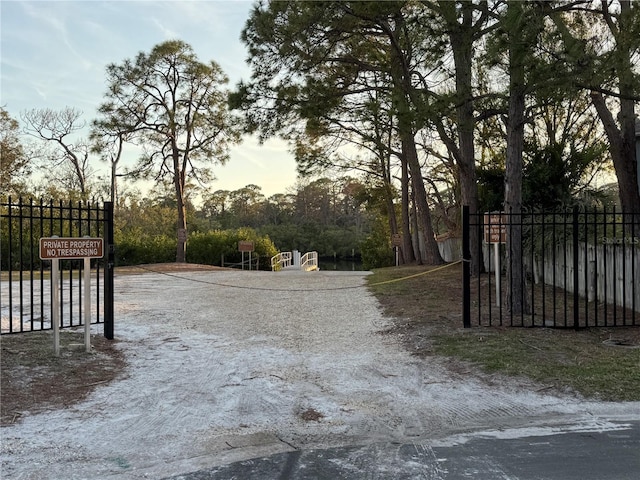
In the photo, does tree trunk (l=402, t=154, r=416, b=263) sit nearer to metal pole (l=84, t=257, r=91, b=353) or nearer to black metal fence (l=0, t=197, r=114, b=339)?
black metal fence (l=0, t=197, r=114, b=339)

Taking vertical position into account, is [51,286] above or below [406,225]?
below

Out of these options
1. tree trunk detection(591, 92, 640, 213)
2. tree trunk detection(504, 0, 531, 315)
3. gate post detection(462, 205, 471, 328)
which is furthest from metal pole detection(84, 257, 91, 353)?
tree trunk detection(591, 92, 640, 213)

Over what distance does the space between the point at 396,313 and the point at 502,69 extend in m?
4.55

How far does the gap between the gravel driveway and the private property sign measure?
1412 millimetres

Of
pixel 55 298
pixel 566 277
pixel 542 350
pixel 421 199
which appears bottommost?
pixel 542 350

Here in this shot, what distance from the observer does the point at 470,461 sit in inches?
155

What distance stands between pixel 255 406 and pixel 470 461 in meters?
2.09

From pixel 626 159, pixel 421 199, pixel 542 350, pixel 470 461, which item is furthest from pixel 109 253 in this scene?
pixel 421 199

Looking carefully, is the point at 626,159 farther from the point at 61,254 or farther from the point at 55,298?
the point at 55,298

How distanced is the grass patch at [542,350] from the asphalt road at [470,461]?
134 cm

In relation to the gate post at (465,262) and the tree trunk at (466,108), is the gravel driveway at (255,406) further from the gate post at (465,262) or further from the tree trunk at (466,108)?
the tree trunk at (466,108)

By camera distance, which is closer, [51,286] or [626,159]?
[51,286]

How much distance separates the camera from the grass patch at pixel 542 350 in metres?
5.79

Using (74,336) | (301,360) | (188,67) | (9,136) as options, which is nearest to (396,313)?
(301,360)
